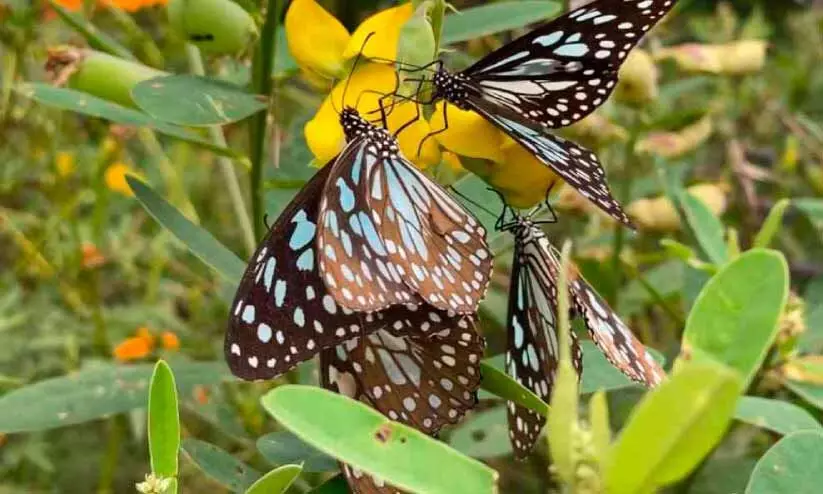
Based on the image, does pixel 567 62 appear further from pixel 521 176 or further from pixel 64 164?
pixel 64 164

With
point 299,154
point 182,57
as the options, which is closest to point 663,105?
point 299,154

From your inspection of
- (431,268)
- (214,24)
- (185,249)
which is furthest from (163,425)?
(185,249)

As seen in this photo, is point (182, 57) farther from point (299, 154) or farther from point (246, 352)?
point (246, 352)

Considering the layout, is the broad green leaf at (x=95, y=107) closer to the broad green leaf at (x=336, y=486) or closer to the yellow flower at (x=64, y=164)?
the broad green leaf at (x=336, y=486)

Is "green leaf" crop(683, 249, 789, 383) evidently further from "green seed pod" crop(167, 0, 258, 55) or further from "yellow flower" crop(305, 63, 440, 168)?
"green seed pod" crop(167, 0, 258, 55)

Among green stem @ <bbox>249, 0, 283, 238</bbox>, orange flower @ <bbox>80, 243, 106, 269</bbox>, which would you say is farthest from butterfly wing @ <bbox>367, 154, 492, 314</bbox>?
orange flower @ <bbox>80, 243, 106, 269</bbox>

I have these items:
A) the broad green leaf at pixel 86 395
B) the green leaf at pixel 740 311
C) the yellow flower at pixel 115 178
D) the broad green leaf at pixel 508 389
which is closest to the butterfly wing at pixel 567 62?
the broad green leaf at pixel 508 389
